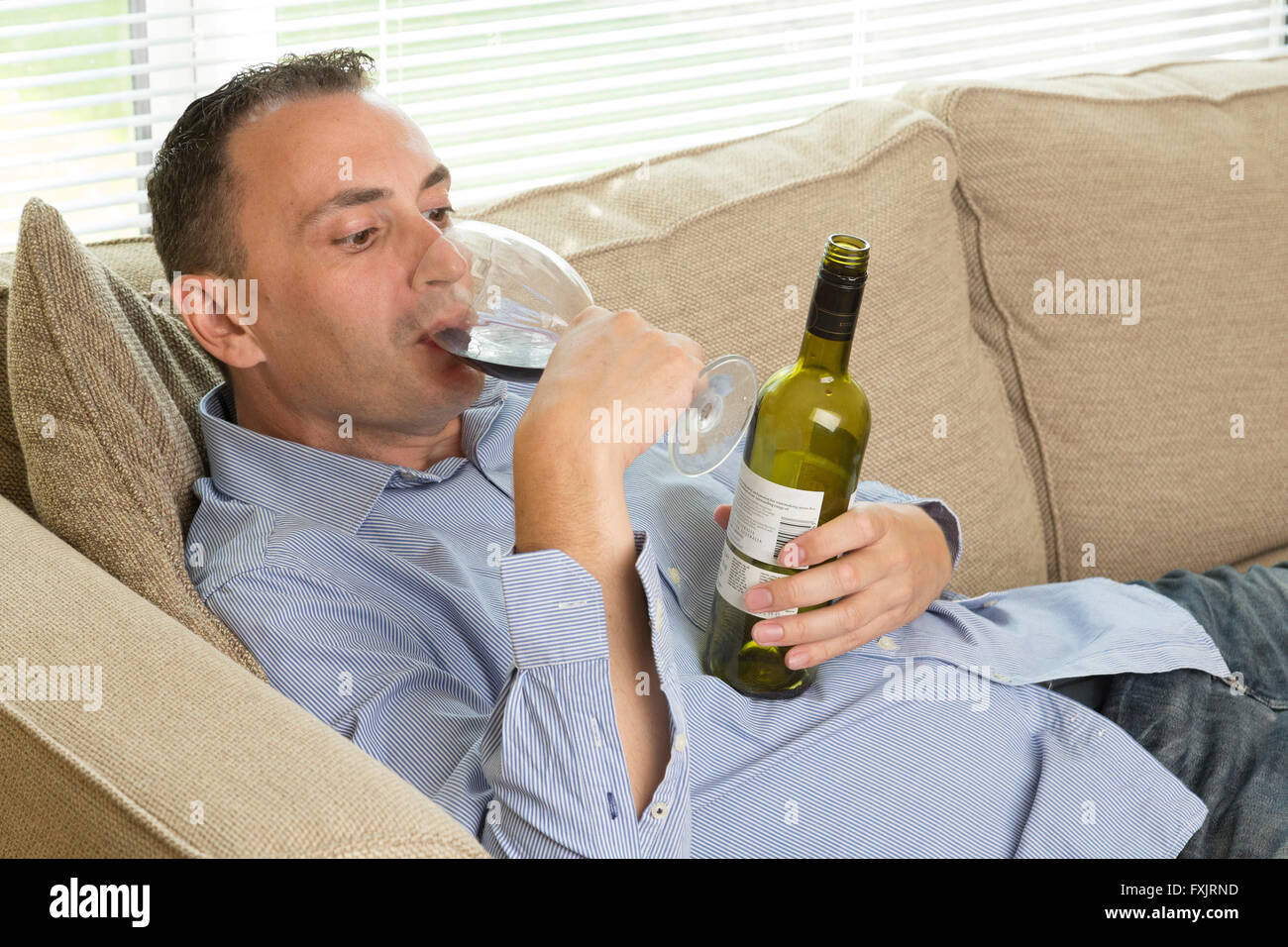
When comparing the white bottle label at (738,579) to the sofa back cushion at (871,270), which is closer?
the white bottle label at (738,579)

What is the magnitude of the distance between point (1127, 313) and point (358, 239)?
3.75 ft

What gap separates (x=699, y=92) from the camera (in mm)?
2354

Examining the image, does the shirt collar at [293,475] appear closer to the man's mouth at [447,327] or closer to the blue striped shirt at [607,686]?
the blue striped shirt at [607,686]

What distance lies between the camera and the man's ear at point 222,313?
1.19m

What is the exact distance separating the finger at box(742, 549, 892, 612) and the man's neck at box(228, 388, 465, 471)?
450 millimetres

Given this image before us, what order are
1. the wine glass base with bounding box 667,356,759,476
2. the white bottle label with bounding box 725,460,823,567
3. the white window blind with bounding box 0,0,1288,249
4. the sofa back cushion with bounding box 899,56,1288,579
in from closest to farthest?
the white bottle label with bounding box 725,460,823,567 < the wine glass base with bounding box 667,356,759,476 < the sofa back cushion with bounding box 899,56,1288,579 < the white window blind with bounding box 0,0,1288,249

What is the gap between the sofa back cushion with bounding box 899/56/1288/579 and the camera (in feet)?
5.48

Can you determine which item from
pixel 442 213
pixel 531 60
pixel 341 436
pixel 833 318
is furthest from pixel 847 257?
pixel 531 60

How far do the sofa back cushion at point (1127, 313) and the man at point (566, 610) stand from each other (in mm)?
332

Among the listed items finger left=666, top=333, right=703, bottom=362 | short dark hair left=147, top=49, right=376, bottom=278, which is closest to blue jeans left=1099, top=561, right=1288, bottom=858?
finger left=666, top=333, right=703, bottom=362
